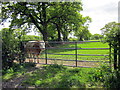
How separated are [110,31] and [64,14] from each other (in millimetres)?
12118

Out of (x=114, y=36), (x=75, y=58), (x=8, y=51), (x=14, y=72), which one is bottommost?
(x=14, y=72)

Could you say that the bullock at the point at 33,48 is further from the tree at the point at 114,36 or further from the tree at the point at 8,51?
the tree at the point at 114,36

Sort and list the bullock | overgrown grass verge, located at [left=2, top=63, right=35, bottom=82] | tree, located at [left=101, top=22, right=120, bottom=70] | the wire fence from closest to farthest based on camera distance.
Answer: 1. tree, located at [left=101, top=22, right=120, bottom=70]
2. overgrown grass verge, located at [left=2, top=63, right=35, bottom=82]
3. the wire fence
4. the bullock

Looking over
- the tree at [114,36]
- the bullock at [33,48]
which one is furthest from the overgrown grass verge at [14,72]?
the tree at [114,36]

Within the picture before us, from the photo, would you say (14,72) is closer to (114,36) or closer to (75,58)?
(75,58)

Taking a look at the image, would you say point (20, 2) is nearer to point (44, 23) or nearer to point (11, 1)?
point (11, 1)

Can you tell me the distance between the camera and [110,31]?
335cm

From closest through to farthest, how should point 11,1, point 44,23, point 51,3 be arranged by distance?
point 11,1
point 51,3
point 44,23

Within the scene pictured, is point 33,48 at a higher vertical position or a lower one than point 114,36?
lower

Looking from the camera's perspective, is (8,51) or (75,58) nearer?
(8,51)

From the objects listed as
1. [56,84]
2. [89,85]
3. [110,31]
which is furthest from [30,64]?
[110,31]

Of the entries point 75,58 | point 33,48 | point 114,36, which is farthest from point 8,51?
point 114,36

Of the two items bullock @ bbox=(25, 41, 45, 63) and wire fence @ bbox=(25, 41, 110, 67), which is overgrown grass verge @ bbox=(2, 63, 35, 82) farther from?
bullock @ bbox=(25, 41, 45, 63)

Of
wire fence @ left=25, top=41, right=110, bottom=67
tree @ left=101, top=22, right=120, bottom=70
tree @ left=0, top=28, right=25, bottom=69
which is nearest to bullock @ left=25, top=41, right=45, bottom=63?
wire fence @ left=25, top=41, right=110, bottom=67
